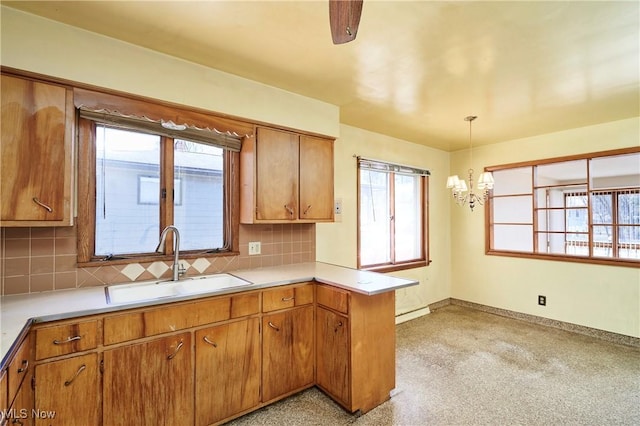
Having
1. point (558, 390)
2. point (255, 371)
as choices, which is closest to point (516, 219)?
point (558, 390)

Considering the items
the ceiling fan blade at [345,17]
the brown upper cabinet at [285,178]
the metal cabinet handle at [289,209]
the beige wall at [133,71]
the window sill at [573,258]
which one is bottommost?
the window sill at [573,258]

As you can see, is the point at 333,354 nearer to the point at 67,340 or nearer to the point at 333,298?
the point at 333,298

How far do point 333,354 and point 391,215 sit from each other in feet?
7.59

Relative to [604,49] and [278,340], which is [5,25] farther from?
[604,49]

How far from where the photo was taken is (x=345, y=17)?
1.10 metres

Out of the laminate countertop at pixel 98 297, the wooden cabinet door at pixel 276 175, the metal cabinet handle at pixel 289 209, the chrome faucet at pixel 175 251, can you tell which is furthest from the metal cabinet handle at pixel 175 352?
the metal cabinet handle at pixel 289 209

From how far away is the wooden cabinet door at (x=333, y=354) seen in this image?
2082 mm

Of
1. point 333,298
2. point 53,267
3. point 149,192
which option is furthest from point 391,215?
point 53,267

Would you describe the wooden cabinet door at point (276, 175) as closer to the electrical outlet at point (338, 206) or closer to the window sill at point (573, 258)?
the electrical outlet at point (338, 206)

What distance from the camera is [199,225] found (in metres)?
2.46

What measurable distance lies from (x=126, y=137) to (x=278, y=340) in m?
1.82

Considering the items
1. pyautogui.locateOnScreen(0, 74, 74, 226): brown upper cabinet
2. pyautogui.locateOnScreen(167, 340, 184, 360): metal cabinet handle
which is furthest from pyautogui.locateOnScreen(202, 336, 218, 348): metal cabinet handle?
pyautogui.locateOnScreen(0, 74, 74, 226): brown upper cabinet

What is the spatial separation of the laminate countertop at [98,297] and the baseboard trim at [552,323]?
2.75 metres

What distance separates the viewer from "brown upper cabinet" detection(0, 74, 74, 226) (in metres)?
1.58
